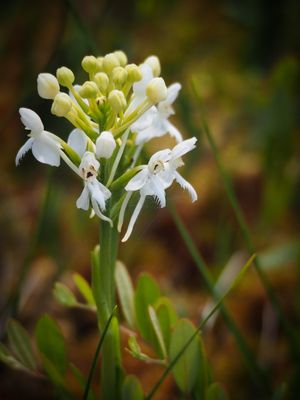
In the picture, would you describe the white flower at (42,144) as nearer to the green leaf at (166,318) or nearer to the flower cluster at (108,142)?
the flower cluster at (108,142)

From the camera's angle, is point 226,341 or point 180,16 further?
point 180,16

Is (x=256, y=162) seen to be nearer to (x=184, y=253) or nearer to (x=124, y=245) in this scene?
(x=184, y=253)

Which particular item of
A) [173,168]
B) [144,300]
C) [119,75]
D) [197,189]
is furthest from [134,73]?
[197,189]

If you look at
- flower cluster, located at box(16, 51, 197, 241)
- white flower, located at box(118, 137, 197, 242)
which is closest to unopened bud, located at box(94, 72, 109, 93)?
flower cluster, located at box(16, 51, 197, 241)

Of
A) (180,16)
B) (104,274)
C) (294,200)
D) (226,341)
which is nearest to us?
(104,274)

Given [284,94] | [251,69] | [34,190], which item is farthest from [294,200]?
[34,190]

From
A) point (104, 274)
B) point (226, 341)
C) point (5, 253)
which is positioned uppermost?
point (5, 253)

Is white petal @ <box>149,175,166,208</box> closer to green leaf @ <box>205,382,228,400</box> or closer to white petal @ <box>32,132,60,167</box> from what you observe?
white petal @ <box>32,132,60,167</box>
